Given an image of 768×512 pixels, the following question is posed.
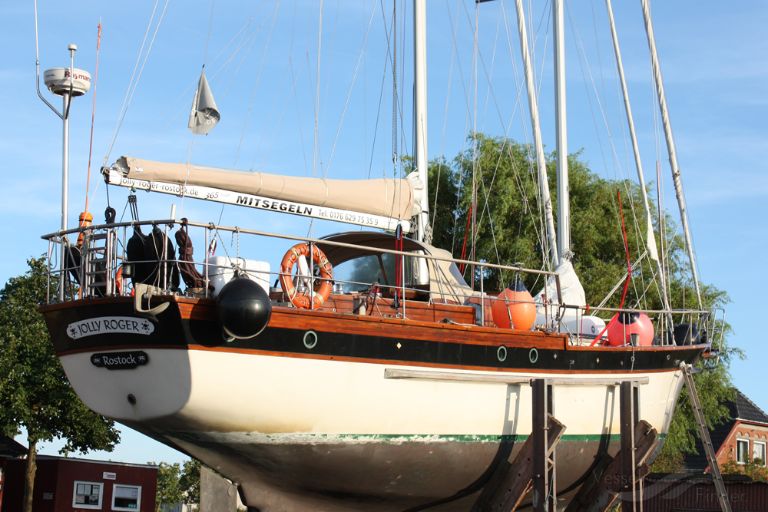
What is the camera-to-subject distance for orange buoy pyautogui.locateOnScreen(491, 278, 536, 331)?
1471 cm

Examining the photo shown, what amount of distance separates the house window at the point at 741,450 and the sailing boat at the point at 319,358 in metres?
30.5

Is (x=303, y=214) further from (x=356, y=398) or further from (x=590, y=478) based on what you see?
(x=590, y=478)

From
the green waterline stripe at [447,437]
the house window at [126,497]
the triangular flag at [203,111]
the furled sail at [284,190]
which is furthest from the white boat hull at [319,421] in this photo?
the house window at [126,497]

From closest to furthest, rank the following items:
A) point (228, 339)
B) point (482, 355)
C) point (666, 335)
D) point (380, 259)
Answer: point (228, 339), point (482, 355), point (380, 259), point (666, 335)

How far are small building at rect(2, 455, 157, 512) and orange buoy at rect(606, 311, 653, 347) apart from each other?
1400 centimetres

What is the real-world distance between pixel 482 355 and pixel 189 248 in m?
4.07

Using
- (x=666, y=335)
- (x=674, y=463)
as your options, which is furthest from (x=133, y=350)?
(x=674, y=463)

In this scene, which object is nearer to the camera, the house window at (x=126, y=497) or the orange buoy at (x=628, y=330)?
the orange buoy at (x=628, y=330)

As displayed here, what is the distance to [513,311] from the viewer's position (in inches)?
579

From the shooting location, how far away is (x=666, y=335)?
18219 millimetres

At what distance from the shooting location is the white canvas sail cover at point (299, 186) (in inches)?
522

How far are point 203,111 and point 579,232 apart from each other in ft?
67.8

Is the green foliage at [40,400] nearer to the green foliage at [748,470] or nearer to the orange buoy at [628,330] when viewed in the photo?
the orange buoy at [628,330]

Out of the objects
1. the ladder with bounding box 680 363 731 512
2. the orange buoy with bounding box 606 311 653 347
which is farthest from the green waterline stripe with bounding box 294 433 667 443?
the ladder with bounding box 680 363 731 512
